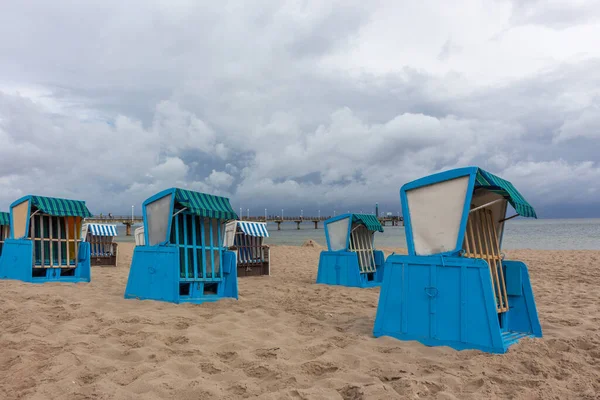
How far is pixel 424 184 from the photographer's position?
16.8 ft

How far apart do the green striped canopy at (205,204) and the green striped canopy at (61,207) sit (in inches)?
118

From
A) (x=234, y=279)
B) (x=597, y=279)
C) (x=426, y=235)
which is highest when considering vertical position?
(x=426, y=235)

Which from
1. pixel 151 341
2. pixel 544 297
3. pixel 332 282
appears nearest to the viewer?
pixel 151 341

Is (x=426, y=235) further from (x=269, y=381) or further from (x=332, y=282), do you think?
(x=332, y=282)

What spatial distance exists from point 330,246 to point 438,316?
20.7 feet

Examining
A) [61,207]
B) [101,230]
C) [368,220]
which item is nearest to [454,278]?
[368,220]

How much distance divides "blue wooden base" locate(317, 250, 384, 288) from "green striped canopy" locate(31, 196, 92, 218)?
5552mm

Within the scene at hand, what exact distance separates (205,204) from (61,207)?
4153 mm

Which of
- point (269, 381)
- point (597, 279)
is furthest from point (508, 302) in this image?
point (597, 279)

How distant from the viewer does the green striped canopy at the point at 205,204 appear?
714 cm

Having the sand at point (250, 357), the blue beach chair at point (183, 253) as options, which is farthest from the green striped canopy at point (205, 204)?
the sand at point (250, 357)

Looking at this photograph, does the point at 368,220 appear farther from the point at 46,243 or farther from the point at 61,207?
the point at 46,243

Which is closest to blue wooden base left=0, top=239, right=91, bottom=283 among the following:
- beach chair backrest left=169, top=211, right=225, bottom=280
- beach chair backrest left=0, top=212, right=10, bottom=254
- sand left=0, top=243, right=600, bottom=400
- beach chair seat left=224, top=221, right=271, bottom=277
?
sand left=0, top=243, right=600, bottom=400

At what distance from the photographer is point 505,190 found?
4.97m
